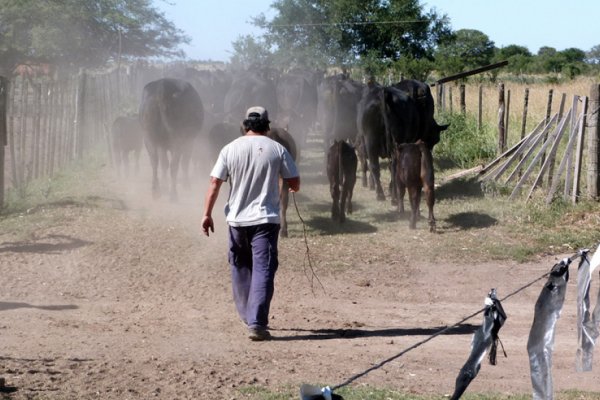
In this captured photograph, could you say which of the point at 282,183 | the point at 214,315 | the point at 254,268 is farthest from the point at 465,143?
the point at 254,268

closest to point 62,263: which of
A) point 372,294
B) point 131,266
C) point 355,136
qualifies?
point 131,266

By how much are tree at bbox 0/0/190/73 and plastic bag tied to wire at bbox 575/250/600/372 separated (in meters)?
34.1

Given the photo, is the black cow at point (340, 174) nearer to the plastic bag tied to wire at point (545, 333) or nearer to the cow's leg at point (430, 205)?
the cow's leg at point (430, 205)

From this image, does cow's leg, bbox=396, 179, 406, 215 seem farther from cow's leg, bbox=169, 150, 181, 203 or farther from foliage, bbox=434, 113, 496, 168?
foliage, bbox=434, 113, 496, 168

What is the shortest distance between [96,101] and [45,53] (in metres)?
16.7

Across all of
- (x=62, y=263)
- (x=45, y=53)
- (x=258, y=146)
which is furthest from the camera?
(x=45, y=53)

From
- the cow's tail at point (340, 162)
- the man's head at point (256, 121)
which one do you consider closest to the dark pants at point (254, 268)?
the man's head at point (256, 121)

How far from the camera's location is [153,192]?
16172 mm

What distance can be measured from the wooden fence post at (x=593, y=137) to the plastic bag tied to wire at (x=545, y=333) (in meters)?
9.39

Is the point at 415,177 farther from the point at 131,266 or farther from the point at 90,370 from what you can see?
the point at 90,370

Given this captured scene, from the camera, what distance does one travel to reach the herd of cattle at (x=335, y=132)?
14.3m

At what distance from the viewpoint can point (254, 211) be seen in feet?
28.2

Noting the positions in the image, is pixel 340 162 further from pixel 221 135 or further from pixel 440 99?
pixel 440 99

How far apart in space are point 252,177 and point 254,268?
80cm
